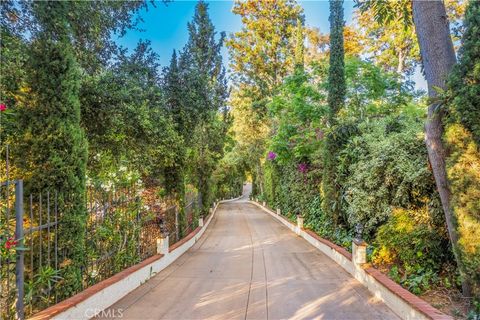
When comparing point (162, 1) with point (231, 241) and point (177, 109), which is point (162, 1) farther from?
point (231, 241)

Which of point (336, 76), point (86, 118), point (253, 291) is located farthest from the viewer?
point (336, 76)

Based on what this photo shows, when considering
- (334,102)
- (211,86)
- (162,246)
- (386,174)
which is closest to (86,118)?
(162,246)

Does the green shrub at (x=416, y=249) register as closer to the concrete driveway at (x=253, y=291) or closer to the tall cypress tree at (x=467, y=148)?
the concrete driveway at (x=253, y=291)

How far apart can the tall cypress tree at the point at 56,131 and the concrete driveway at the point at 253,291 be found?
1395 mm

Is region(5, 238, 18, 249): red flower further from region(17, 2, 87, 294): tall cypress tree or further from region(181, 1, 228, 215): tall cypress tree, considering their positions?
region(181, 1, 228, 215): tall cypress tree

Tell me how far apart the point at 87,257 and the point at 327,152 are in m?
7.96

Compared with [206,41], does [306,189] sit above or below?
below

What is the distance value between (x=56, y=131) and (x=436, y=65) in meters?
5.72

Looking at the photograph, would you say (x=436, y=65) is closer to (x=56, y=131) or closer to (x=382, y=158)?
(x=382, y=158)

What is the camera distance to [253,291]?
6.09 meters

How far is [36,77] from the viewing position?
4.59m

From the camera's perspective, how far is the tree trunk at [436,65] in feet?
16.1

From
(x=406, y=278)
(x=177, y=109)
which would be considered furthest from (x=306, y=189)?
(x=406, y=278)

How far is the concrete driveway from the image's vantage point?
497cm
